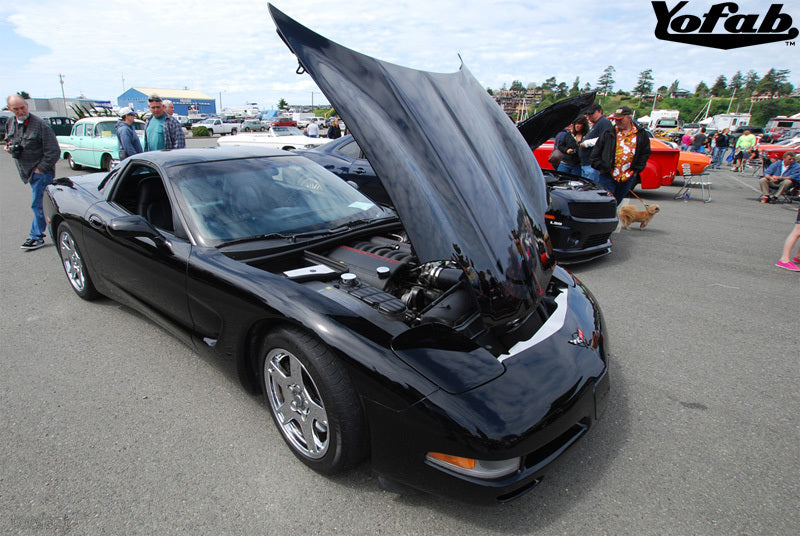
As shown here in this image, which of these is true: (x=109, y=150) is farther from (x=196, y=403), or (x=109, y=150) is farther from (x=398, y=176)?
(x=398, y=176)

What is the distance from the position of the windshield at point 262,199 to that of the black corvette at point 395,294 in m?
0.01

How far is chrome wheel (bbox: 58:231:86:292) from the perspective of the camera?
3730 millimetres

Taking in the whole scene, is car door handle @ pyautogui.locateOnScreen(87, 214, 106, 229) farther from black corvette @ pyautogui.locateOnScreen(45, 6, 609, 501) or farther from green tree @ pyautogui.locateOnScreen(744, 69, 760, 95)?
green tree @ pyautogui.locateOnScreen(744, 69, 760, 95)

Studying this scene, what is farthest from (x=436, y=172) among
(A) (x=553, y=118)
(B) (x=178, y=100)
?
(B) (x=178, y=100)

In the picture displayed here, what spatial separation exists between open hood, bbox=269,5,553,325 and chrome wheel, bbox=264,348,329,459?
30.2 inches

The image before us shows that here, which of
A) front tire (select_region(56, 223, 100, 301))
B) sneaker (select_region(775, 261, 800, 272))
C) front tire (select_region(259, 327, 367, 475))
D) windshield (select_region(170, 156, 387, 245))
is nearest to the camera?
front tire (select_region(259, 327, 367, 475))

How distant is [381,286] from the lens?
2.39m

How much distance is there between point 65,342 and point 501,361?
3.12 metres

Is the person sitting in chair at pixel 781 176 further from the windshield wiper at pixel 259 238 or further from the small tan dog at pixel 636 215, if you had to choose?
the windshield wiper at pixel 259 238

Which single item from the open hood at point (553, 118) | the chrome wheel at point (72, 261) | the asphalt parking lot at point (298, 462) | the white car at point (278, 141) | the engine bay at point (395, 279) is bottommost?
the asphalt parking lot at point (298, 462)

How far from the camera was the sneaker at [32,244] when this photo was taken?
210 inches

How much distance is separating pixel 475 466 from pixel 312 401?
0.77 metres

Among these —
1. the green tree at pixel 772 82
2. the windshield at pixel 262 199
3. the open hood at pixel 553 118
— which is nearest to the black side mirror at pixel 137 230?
the windshield at pixel 262 199

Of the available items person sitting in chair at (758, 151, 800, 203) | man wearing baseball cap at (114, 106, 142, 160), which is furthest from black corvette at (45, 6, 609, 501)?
person sitting in chair at (758, 151, 800, 203)
